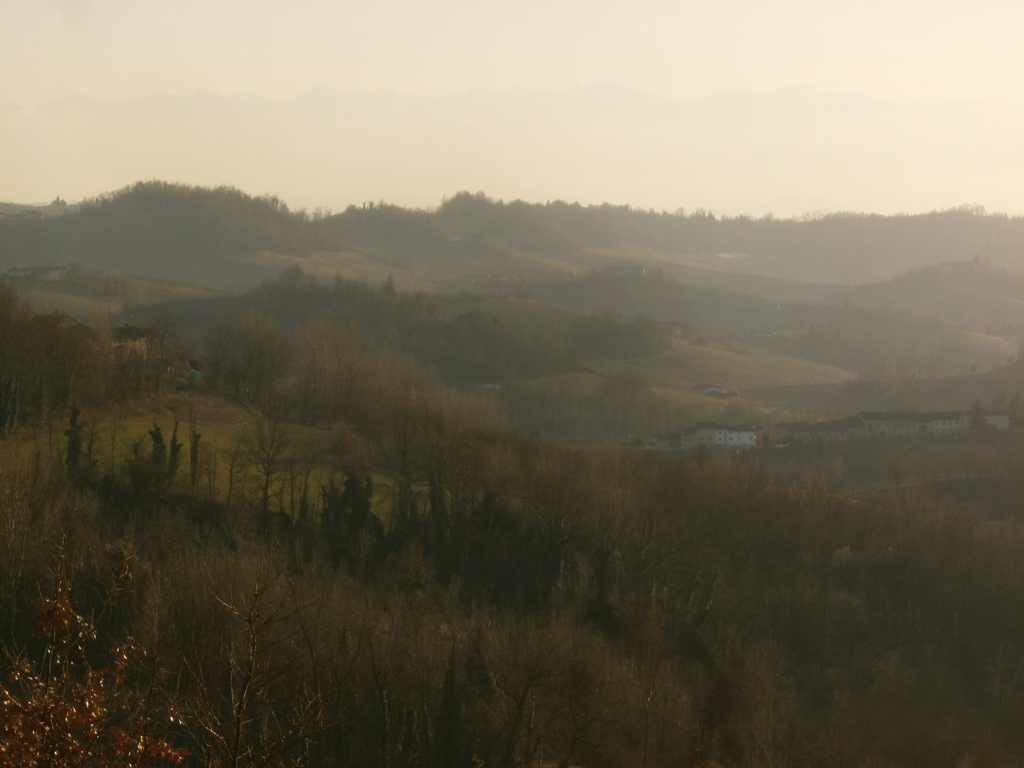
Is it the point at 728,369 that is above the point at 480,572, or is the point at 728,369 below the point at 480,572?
above

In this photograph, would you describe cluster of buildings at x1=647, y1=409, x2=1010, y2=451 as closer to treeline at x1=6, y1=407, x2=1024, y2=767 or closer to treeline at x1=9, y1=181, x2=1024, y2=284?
treeline at x1=6, y1=407, x2=1024, y2=767

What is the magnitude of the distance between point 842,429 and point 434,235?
301ft

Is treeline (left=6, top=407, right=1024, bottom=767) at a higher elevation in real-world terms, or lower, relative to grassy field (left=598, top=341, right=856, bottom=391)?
lower

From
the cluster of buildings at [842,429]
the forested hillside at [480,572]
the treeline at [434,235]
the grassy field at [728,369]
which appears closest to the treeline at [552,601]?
the forested hillside at [480,572]

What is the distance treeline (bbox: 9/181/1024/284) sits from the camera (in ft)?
352

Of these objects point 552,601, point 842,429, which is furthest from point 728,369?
point 552,601

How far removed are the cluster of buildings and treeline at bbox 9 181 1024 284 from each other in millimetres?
57883

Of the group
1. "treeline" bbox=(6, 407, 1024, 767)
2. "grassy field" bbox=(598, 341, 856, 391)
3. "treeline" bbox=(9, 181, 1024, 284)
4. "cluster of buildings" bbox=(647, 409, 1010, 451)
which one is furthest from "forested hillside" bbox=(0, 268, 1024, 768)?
"treeline" bbox=(9, 181, 1024, 284)

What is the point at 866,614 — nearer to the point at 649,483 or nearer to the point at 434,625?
the point at 649,483

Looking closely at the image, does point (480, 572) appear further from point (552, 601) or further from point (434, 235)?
point (434, 235)

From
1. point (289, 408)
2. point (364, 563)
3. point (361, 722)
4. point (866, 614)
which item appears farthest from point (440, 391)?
point (361, 722)

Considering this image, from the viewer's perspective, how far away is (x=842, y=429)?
6056 cm

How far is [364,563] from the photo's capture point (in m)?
34.0

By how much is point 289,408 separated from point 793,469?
23.2 meters
